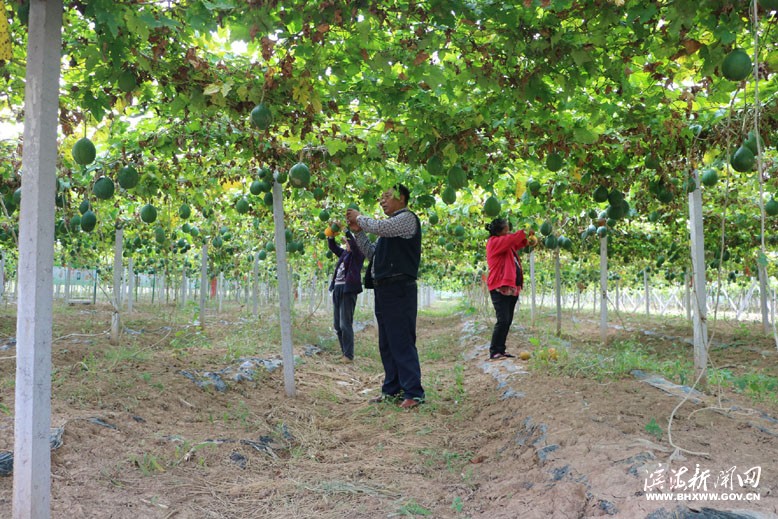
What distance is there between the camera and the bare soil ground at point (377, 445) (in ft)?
8.14

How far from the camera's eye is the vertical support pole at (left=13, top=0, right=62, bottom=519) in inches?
77.3

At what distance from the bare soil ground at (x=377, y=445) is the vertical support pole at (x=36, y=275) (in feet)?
1.43

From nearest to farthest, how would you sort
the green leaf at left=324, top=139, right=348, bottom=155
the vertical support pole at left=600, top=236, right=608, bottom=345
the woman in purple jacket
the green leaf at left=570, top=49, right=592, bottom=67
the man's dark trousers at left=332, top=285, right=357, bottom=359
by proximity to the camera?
the green leaf at left=570, top=49, right=592, bottom=67
the green leaf at left=324, top=139, right=348, bottom=155
the woman in purple jacket
the man's dark trousers at left=332, top=285, right=357, bottom=359
the vertical support pole at left=600, top=236, right=608, bottom=345

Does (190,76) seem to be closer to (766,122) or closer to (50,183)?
(50,183)

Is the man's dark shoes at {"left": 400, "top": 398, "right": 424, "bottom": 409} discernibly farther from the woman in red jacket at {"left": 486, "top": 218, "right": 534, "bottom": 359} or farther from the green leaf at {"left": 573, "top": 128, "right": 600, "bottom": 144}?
the green leaf at {"left": 573, "top": 128, "right": 600, "bottom": 144}

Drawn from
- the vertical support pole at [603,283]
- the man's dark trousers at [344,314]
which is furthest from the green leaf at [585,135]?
the vertical support pole at [603,283]

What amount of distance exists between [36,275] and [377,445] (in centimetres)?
241

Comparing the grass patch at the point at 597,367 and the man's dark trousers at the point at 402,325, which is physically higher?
the man's dark trousers at the point at 402,325

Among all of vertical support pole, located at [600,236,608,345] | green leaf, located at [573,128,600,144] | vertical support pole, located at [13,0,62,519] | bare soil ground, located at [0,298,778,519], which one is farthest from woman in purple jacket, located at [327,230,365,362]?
vertical support pole, located at [13,0,62,519]

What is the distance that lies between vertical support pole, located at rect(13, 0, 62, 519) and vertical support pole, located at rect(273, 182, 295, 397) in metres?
2.79

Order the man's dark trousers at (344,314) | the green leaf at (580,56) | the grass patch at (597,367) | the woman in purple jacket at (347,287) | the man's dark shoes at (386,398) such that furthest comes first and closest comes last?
1. the man's dark trousers at (344,314)
2. the woman in purple jacket at (347,287)
3. the grass patch at (597,367)
4. the man's dark shoes at (386,398)
5. the green leaf at (580,56)

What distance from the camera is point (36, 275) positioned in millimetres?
1968

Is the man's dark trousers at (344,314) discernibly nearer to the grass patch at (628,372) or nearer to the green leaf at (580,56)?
the grass patch at (628,372)

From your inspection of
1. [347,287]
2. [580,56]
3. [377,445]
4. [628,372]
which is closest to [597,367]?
[628,372]
